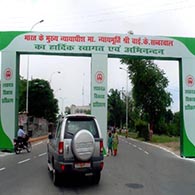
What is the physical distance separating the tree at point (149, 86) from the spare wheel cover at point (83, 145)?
33.6 m

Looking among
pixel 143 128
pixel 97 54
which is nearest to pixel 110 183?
pixel 97 54

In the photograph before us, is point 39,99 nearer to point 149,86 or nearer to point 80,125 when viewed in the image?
point 149,86

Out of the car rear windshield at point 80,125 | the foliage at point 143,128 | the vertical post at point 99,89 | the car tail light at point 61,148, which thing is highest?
the vertical post at point 99,89

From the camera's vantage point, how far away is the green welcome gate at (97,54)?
22.0 m

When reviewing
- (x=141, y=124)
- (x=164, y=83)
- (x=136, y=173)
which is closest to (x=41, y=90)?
(x=141, y=124)

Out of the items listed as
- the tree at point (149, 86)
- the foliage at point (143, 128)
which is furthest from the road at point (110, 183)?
the foliage at point (143, 128)

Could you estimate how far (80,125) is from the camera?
1106cm

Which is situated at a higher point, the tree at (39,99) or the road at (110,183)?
the tree at (39,99)

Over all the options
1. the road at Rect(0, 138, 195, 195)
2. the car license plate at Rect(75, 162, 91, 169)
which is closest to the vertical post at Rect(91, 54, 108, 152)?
the road at Rect(0, 138, 195, 195)

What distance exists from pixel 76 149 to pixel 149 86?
113 feet

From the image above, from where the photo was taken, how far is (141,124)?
162 ft

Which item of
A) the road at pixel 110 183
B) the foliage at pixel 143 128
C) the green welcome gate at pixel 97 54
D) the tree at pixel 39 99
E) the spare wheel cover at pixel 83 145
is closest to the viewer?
the road at pixel 110 183

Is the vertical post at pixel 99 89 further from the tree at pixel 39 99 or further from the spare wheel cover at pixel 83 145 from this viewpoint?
the tree at pixel 39 99

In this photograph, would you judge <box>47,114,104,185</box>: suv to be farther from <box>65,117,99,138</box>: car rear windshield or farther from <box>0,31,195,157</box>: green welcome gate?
<box>0,31,195,157</box>: green welcome gate
